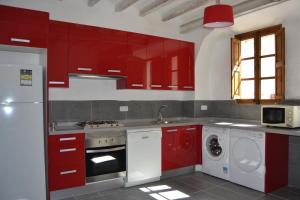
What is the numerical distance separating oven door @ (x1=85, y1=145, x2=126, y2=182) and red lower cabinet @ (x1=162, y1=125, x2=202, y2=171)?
0.70 m

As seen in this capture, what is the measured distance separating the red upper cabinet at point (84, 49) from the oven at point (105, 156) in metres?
0.88

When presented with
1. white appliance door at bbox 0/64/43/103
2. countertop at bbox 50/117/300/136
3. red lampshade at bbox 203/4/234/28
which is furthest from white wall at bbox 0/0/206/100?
red lampshade at bbox 203/4/234/28

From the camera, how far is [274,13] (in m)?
3.28

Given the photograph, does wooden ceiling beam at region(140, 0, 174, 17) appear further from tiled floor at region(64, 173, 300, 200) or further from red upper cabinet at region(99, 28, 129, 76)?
tiled floor at region(64, 173, 300, 200)

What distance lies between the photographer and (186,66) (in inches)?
161

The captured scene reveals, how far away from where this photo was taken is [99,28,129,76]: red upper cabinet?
3195 mm

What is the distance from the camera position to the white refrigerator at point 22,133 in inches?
94.0

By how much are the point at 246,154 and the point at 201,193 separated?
79cm

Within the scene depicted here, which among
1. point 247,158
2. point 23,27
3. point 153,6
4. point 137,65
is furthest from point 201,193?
point 23,27

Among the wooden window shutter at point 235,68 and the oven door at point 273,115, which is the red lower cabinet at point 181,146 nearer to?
the wooden window shutter at point 235,68

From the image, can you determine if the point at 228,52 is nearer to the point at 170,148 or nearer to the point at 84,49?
the point at 170,148

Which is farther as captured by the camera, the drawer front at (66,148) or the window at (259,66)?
the window at (259,66)

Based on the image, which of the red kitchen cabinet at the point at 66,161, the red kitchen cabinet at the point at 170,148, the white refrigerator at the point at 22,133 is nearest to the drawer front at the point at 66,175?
the red kitchen cabinet at the point at 66,161

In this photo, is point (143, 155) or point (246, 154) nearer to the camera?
point (246, 154)
